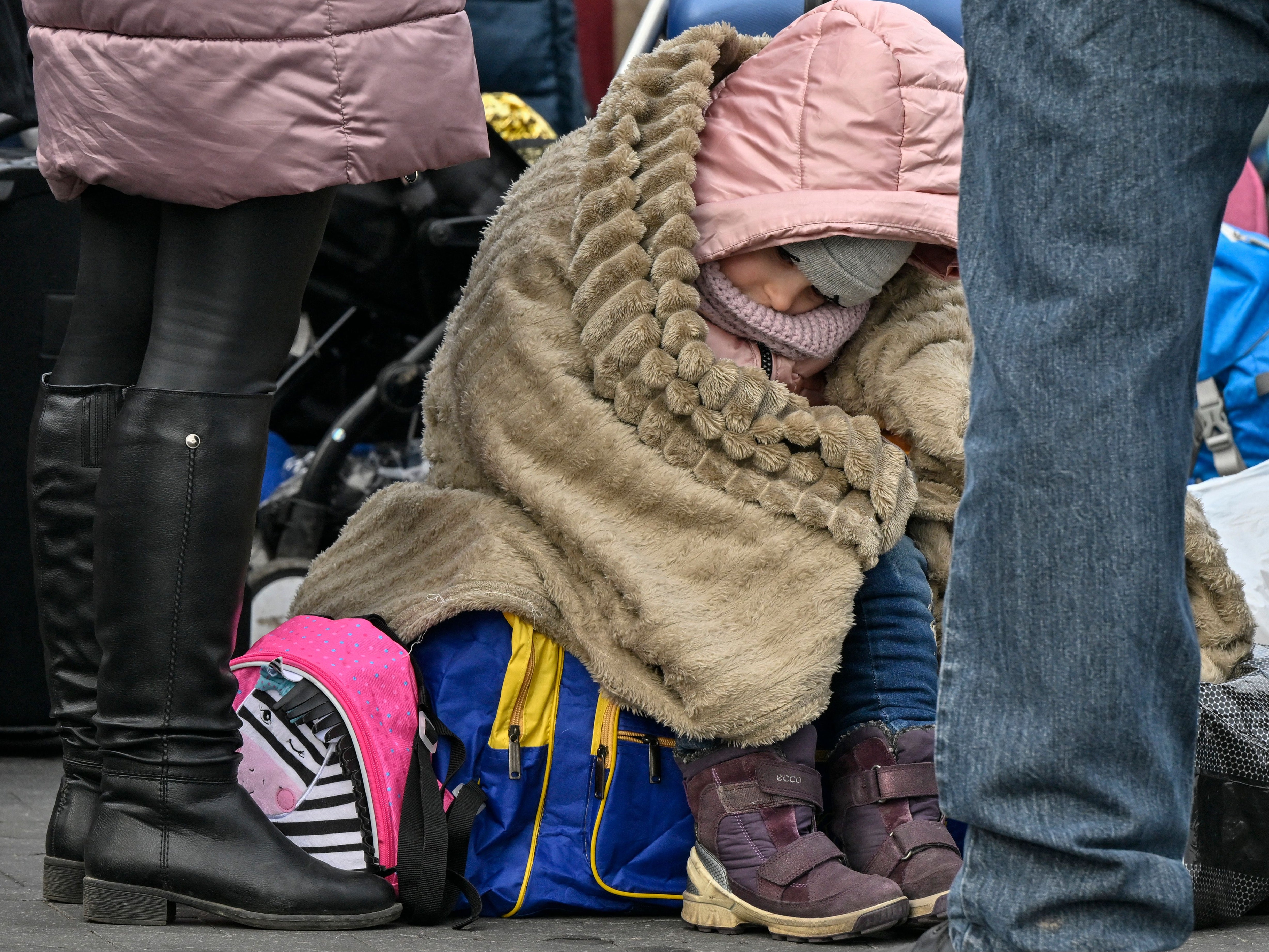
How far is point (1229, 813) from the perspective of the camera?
1.60 m

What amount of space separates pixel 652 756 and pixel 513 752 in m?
0.16

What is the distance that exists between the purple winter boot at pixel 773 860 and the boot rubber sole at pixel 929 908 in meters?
0.03

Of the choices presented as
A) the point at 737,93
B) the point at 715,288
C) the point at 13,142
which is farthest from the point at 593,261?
the point at 13,142

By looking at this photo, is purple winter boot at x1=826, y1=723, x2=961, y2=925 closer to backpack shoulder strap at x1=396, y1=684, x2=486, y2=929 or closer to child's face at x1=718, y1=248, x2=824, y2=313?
backpack shoulder strap at x1=396, y1=684, x2=486, y2=929

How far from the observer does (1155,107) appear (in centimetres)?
91

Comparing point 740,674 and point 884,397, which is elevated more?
point 884,397

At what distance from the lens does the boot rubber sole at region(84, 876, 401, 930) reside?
1.46 m

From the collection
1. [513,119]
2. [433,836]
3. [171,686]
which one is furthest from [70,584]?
[513,119]

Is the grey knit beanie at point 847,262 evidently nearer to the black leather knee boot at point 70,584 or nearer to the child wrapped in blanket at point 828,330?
the child wrapped in blanket at point 828,330

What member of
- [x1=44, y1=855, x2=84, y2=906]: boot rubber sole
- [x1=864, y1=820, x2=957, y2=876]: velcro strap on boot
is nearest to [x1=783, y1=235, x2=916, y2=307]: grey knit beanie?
[x1=864, y1=820, x2=957, y2=876]: velcro strap on boot

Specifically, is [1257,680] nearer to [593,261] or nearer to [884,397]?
[884,397]

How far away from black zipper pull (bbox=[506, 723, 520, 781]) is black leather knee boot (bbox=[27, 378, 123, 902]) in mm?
435

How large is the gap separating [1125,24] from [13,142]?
2.07 meters

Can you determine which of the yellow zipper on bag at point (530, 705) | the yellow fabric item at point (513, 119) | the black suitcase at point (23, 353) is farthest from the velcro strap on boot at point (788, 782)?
the yellow fabric item at point (513, 119)
